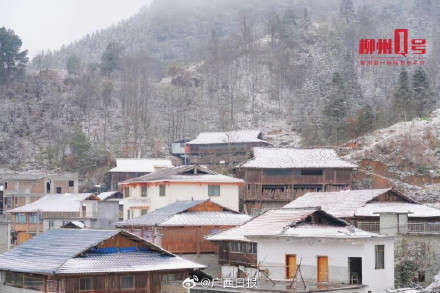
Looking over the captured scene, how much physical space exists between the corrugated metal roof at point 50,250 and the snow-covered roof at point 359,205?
12.4 metres

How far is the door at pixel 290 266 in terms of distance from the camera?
31.8 meters

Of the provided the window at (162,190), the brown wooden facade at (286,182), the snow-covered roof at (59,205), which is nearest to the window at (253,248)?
the window at (162,190)

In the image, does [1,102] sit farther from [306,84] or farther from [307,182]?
[307,182]

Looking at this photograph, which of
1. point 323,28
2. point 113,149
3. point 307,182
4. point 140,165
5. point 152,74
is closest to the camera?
point 307,182

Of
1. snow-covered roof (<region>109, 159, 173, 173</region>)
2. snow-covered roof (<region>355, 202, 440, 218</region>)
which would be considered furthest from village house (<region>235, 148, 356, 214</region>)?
snow-covered roof (<region>355, 202, 440, 218</region>)

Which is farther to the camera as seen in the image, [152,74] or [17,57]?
[152,74]

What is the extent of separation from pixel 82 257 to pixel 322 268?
9.63 meters

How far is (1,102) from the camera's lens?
9931cm

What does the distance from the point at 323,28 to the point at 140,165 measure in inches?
2387

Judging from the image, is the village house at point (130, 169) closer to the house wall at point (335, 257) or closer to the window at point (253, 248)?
the window at point (253, 248)

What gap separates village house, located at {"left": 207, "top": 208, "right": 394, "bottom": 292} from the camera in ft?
99.2

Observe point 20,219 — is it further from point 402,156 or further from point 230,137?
point 402,156

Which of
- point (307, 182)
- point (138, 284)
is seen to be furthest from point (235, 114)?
point (138, 284)

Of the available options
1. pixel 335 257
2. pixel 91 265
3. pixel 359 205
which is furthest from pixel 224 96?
pixel 91 265
